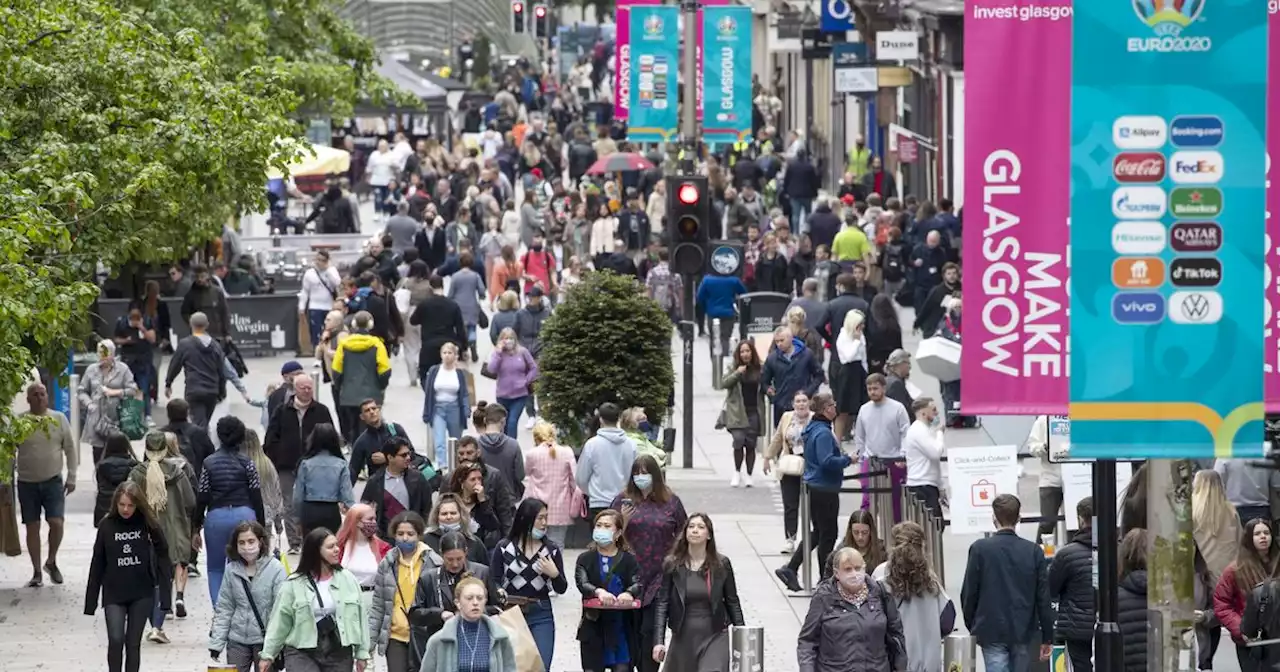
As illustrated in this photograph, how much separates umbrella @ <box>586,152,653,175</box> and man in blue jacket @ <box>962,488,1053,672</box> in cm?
3157

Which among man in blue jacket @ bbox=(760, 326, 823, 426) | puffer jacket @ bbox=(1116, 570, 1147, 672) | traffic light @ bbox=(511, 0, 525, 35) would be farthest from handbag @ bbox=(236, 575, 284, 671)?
traffic light @ bbox=(511, 0, 525, 35)

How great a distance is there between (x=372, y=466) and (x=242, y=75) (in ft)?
19.1

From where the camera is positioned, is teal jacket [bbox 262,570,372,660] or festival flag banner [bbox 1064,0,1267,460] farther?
teal jacket [bbox 262,570,372,660]

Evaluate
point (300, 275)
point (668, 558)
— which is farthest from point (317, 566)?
point (300, 275)

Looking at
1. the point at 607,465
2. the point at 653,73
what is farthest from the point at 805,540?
the point at 653,73

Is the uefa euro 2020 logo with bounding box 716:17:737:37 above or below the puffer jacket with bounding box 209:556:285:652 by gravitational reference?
above

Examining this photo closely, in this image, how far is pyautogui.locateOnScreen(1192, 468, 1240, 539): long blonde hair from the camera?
1770 centimetres

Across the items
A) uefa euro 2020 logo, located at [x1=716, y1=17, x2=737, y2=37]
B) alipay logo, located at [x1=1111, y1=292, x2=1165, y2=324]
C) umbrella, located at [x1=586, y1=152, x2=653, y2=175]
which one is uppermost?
uefa euro 2020 logo, located at [x1=716, y1=17, x2=737, y2=37]

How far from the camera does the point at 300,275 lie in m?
39.2

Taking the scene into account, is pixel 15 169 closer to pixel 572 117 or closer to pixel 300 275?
pixel 300 275

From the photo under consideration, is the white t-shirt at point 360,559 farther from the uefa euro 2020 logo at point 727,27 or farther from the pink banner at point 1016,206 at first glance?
the uefa euro 2020 logo at point 727,27

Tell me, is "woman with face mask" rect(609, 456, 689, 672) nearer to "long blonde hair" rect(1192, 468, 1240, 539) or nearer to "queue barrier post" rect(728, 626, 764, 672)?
"queue barrier post" rect(728, 626, 764, 672)

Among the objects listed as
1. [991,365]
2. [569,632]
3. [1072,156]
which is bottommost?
[569,632]

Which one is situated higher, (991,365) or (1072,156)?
(1072,156)
